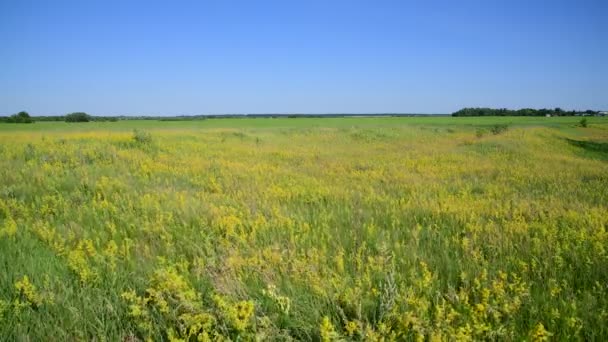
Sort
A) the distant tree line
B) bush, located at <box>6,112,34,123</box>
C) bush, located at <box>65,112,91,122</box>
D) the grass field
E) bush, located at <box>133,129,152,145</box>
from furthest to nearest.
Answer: the distant tree line
bush, located at <box>65,112,91,122</box>
bush, located at <box>6,112,34,123</box>
bush, located at <box>133,129,152,145</box>
the grass field

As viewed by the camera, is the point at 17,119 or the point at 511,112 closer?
the point at 17,119

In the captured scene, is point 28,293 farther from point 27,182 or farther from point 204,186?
point 27,182

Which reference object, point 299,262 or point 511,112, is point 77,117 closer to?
point 299,262

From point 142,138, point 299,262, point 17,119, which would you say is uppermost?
point 17,119

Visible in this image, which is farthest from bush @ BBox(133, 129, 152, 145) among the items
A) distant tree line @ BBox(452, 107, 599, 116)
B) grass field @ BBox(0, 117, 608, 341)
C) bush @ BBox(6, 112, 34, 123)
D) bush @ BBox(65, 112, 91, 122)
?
distant tree line @ BBox(452, 107, 599, 116)

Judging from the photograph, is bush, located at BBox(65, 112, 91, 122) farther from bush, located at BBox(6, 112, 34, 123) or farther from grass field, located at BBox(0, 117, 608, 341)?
grass field, located at BBox(0, 117, 608, 341)

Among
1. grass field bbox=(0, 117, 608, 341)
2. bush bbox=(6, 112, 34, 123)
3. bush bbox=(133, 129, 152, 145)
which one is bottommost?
grass field bbox=(0, 117, 608, 341)

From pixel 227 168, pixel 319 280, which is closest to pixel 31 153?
pixel 227 168

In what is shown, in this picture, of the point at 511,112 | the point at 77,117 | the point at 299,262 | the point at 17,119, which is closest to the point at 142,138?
the point at 299,262

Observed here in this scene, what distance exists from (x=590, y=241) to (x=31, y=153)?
14367 mm

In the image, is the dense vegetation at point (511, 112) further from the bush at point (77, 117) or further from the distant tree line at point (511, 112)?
the bush at point (77, 117)

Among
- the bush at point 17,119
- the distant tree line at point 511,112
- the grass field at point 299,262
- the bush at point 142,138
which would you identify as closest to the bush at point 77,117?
the bush at point 17,119

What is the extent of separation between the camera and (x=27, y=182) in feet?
25.2

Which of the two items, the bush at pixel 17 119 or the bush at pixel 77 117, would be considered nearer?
the bush at pixel 17 119
